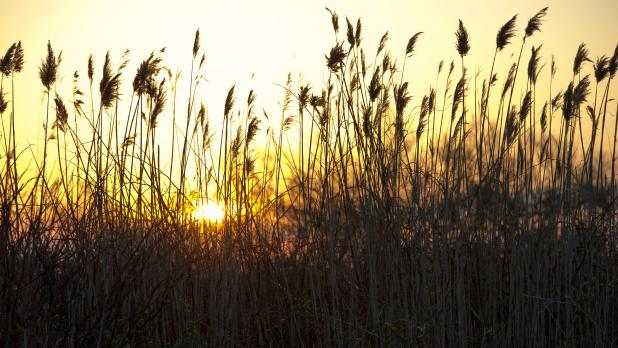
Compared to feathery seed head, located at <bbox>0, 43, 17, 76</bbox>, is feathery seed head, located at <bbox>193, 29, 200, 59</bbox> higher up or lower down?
higher up

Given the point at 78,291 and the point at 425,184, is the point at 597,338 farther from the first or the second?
the point at 78,291

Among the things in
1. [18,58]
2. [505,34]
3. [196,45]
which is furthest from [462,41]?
[18,58]

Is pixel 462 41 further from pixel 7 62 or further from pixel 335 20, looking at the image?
pixel 7 62

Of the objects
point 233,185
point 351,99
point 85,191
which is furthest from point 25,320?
point 351,99

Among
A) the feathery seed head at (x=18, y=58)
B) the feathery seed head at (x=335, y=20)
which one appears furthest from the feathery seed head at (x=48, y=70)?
the feathery seed head at (x=335, y=20)

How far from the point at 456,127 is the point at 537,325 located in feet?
3.15

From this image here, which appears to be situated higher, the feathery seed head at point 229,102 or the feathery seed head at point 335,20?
the feathery seed head at point 335,20

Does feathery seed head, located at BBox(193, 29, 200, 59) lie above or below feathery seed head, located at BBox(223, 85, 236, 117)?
above

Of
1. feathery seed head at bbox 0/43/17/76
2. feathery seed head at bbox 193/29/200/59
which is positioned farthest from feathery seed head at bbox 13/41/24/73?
feathery seed head at bbox 193/29/200/59

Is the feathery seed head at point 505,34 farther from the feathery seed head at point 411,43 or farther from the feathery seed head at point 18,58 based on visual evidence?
the feathery seed head at point 18,58

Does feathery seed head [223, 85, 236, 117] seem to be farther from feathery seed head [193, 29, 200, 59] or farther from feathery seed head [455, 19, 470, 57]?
feathery seed head [455, 19, 470, 57]

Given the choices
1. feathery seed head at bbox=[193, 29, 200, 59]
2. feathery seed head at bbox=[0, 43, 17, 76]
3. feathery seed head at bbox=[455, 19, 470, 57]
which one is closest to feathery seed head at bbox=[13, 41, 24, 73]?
feathery seed head at bbox=[0, 43, 17, 76]

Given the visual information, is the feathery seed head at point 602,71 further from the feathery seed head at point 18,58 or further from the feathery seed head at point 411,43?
the feathery seed head at point 18,58

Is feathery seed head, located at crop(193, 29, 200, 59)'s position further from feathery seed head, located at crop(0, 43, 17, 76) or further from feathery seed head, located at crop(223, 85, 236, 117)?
feathery seed head, located at crop(0, 43, 17, 76)
